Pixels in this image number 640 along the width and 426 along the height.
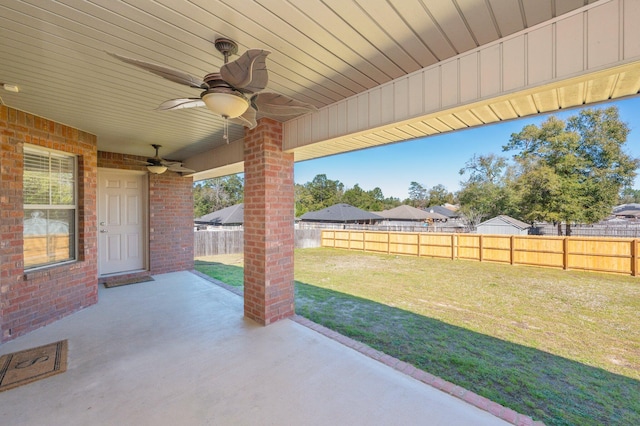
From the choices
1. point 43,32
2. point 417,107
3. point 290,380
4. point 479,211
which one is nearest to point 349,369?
point 290,380

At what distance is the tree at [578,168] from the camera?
11.6 m

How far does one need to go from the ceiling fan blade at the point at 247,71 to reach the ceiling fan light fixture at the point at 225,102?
0.23 ft

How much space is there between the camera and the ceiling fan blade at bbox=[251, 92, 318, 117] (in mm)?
2049

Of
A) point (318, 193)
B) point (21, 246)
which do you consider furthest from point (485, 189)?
point (318, 193)

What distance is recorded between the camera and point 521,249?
8688 mm

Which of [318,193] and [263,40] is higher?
[318,193]

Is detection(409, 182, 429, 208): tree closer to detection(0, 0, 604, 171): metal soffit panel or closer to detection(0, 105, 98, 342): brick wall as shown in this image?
detection(0, 105, 98, 342): brick wall

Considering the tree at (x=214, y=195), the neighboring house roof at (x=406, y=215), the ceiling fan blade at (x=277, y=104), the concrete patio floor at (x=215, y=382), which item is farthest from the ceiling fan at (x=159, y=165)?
the tree at (x=214, y=195)

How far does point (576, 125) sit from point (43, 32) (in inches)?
693

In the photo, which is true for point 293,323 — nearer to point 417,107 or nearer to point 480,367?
point 480,367

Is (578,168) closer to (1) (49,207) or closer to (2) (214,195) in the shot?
(1) (49,207)

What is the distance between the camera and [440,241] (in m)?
10.2

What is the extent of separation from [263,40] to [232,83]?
0.51 meters

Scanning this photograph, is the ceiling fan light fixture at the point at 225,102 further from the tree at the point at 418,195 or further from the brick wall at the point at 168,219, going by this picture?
the tree at the point at 418,195
